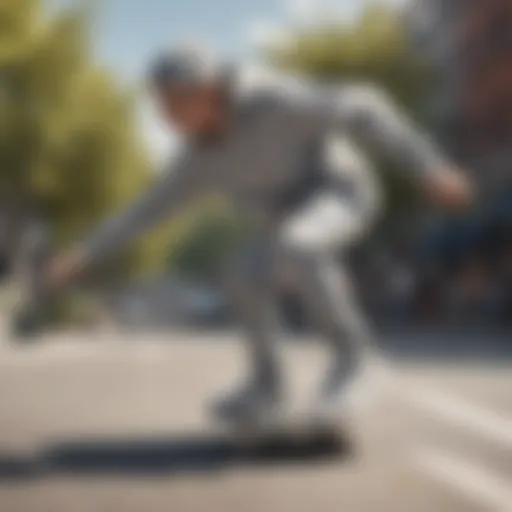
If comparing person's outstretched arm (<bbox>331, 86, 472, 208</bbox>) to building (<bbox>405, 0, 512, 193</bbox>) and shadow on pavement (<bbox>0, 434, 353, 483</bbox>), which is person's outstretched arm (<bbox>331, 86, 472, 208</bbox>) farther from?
building (<bbox>405, 0, 512, 193</bbox>)

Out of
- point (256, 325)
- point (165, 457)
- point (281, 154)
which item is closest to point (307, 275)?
point (256, 325)

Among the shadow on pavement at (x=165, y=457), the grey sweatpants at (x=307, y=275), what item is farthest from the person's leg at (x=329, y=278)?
the shadow on pavement at (x=165, y=457)

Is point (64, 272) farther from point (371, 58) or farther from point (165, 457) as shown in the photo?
point (371, 58)

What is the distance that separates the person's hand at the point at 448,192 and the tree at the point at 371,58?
72.9ft

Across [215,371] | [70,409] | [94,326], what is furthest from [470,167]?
[70,409]

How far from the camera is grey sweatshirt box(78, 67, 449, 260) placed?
4.46 metres

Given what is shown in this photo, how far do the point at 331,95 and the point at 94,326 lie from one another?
1480 centimetres

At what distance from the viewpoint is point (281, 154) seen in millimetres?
4516

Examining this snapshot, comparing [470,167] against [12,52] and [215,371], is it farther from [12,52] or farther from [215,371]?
[215,371]

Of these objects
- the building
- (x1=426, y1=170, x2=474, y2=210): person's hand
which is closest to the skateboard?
(x1=426, y1=170, x2=474, y2=210): person's hand

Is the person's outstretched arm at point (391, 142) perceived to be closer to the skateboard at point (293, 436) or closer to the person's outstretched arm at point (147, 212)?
the person's outstretched arm at point (147, 212)

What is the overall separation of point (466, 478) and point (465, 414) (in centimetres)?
Result: 184

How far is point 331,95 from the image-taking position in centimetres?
451

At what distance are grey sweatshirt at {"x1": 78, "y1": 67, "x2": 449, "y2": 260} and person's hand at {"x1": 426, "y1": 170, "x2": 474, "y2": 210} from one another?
0.07m
